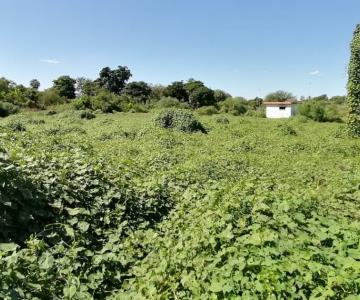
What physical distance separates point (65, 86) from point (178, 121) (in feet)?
→ 113

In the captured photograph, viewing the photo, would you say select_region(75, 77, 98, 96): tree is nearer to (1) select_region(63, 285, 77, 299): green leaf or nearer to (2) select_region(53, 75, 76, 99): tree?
(2) select_region(53, 75, 76, 99): tree

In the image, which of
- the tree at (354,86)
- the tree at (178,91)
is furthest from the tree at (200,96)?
the tree at (354,86)

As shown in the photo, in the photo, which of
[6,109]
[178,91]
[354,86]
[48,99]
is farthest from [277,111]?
[6,109]

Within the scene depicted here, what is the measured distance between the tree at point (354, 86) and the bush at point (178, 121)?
7.46 metres

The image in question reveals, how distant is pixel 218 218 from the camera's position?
4855 millimetres

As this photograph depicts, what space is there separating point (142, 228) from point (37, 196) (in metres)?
1.50

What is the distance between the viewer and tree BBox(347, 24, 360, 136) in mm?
20359

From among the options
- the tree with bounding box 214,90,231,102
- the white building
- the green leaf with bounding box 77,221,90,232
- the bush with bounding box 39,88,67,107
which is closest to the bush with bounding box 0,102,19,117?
the bush with bounding box 39,88,67,107

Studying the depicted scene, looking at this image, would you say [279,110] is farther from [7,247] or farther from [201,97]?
[7,247]

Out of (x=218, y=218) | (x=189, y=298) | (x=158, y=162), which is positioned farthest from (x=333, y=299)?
(x=158, y=162)

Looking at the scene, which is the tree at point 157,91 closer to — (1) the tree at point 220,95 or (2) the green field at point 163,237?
(1) the tree at point 220,95

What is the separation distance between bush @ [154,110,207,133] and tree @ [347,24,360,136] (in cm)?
746

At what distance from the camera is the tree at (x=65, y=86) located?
51.3 meters

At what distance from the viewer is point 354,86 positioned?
20547 mm
